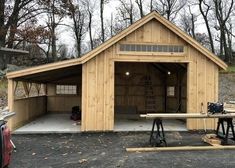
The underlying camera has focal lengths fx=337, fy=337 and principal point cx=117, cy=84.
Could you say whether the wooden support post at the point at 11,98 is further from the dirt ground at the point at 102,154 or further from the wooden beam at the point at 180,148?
the wooden beam at the point at 180,148

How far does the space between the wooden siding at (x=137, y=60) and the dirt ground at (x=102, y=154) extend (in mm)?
1058

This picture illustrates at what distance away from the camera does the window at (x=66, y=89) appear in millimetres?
19250

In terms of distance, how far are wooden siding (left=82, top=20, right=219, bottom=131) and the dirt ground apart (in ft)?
3.47

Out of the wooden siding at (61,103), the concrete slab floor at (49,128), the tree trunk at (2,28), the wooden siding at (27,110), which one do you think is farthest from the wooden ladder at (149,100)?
the tree trunk at (2,28)

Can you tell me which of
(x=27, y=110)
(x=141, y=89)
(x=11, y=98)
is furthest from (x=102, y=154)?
(x=141, y=89)

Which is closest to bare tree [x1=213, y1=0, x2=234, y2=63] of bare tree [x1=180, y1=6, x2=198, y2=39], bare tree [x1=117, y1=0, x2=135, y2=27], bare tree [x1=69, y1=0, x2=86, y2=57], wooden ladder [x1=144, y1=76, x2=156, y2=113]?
bare tree [x1=180, y1=6, x2=198, y2=39]

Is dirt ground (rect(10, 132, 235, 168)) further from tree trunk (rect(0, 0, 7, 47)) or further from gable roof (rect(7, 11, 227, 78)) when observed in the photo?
tree trunk (rect(0, 0, 7, 47))

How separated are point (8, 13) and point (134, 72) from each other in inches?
504

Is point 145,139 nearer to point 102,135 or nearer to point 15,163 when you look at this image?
point 102,135

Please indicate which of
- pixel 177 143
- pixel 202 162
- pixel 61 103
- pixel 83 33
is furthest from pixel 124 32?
pixel 83 33

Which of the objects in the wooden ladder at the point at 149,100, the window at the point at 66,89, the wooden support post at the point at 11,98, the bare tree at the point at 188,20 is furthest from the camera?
the bare tree at the point at 188,20

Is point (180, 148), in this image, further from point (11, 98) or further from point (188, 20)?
point (188, 20)

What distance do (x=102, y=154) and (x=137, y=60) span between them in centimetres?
472

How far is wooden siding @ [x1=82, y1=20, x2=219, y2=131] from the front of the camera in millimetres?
12094
